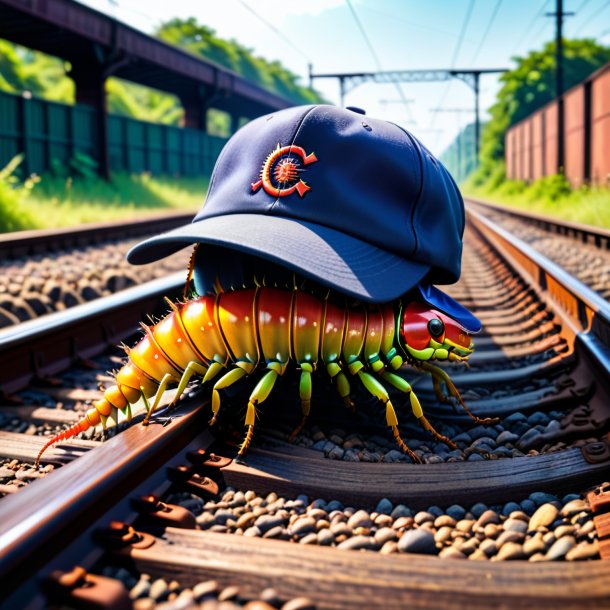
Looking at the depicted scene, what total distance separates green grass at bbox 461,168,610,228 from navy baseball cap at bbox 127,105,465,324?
460 inches

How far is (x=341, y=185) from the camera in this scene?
2299 millimetres

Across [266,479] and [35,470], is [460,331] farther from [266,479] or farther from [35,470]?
[35,470]

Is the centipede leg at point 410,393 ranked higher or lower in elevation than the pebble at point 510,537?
higher

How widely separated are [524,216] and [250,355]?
627 inches

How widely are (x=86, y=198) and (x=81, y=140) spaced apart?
13.0 ft

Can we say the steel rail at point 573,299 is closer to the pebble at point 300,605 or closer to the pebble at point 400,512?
the pebble at point 400,512

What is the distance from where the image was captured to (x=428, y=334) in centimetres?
222

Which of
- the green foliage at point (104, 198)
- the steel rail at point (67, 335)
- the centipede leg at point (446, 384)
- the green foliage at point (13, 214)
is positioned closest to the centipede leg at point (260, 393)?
the centipede leg at point (446, 384)

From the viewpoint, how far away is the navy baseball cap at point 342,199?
2191 millimetres

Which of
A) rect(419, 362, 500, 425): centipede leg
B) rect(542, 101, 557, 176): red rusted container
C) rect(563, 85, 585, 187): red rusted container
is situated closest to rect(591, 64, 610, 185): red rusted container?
rect(563, 85, 585, 187): red rusted container

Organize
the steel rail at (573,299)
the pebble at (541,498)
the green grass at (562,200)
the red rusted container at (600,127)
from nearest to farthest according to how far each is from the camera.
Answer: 1. the pebble at (541,498)
2. the steel rail at (573,299)
3. the green grass at (562,200)
4. the red rusted container at (600,127)

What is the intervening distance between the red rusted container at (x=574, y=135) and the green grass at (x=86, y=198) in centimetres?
1207

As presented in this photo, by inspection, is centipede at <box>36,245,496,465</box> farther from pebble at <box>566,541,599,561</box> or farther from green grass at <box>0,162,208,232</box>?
green grass at <box>0,162,208,232</box>

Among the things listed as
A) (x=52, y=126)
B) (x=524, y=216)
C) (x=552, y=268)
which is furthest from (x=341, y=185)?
(x=52, y=126)
